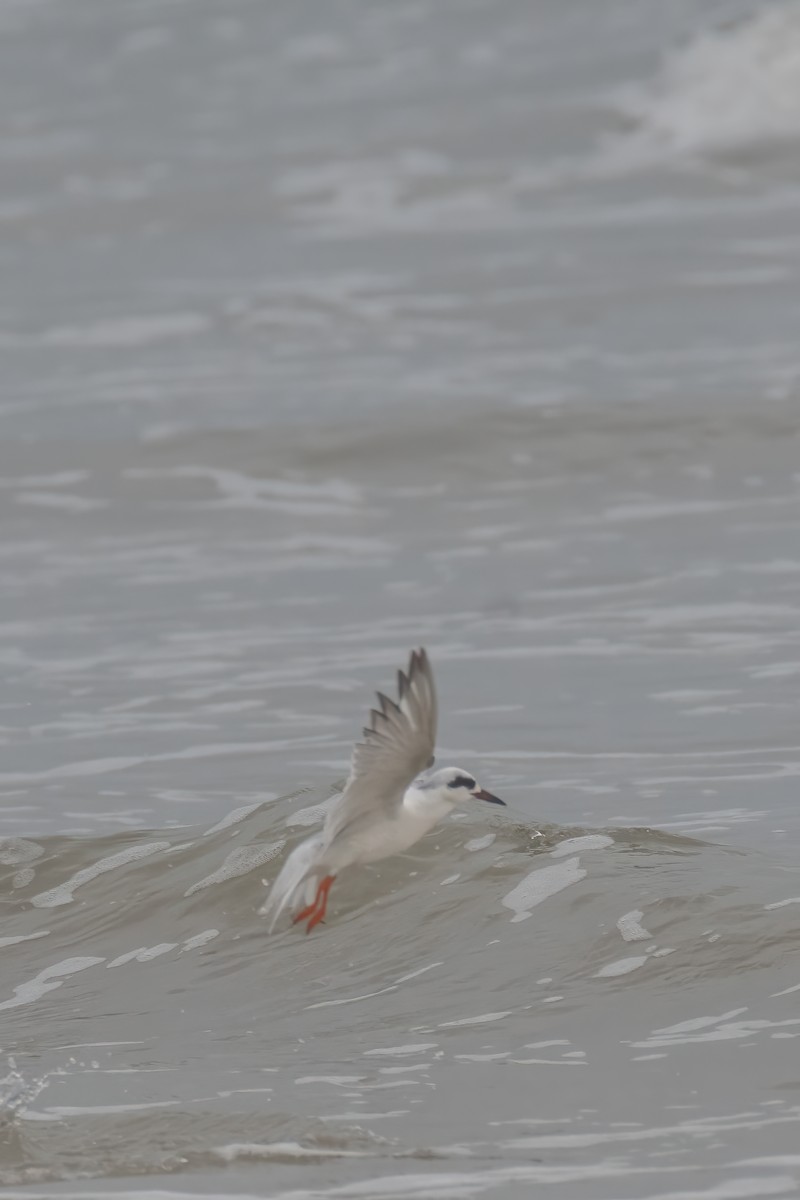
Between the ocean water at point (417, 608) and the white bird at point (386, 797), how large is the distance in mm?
363

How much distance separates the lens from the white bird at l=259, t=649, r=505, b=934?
5.58 meters

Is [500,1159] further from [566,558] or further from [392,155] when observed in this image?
[392,155]

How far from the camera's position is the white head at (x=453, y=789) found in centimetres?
635

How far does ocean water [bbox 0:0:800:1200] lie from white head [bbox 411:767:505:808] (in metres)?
0.60

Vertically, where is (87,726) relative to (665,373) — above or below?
below

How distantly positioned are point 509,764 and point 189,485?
7.61 metres

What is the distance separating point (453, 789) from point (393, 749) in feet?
2.03

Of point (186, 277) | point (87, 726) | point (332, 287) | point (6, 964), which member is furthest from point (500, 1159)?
point (186, 277)

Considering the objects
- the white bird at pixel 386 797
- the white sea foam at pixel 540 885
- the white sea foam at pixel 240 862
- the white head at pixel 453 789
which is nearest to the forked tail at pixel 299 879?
the white bird at pixel 386 797

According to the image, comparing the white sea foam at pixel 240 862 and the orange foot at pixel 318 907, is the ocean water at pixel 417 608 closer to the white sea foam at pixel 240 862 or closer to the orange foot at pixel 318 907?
the white sea foam at pixel 240 862

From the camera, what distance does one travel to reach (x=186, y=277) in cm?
2297

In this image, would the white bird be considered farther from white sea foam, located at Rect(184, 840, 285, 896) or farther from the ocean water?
white sea foam, located at Rect(184, 840, 285, 896)

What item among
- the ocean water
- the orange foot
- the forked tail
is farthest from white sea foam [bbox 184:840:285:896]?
the orange foot

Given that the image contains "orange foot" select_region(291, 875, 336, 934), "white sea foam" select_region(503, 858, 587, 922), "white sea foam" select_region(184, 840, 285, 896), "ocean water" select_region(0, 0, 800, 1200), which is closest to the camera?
"ocean water" select_region(0, 0, 800, 1200)
